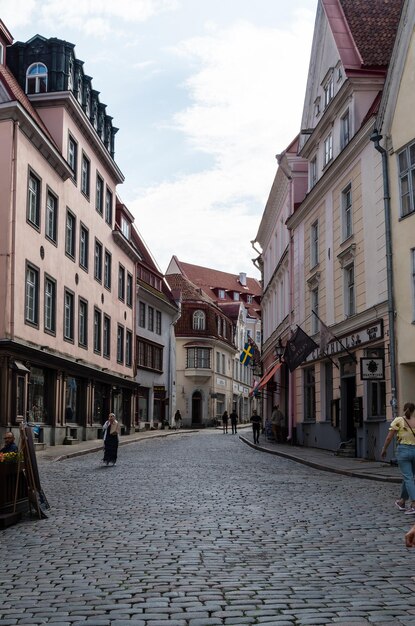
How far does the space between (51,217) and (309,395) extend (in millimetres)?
12490

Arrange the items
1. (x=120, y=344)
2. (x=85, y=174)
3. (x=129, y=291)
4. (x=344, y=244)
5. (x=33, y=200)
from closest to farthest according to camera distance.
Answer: (x=344, y=244) < (x=33, y=200) < (x=85, y=174) < (x=120, y=344) < (x=129, y=291)

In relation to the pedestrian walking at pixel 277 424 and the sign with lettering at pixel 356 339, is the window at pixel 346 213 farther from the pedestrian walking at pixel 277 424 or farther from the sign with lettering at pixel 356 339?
the pedestrian walking at pixel 277 424

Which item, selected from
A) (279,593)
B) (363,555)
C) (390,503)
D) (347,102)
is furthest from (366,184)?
(279,593)

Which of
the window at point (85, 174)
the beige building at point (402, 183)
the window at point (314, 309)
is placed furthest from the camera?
the window at point (85, 174)

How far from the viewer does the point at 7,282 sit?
27.5 m

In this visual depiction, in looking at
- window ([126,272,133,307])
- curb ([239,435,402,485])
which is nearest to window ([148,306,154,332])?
window ([126,272,133,307])

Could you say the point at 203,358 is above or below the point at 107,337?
above

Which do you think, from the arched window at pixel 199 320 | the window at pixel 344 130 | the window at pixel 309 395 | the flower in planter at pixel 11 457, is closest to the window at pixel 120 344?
the window at pixel 309 395

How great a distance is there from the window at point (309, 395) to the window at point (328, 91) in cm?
1010

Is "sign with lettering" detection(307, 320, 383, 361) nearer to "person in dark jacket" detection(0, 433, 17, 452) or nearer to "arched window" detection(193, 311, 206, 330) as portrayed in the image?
"person in dark jacket" detection(0, 433, 17, 452)

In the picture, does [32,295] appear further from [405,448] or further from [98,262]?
[405,448]

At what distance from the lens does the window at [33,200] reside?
29.9 metres

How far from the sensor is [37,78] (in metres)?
34.7

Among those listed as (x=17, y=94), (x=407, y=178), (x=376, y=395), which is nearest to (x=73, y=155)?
(x=17, y=94)
